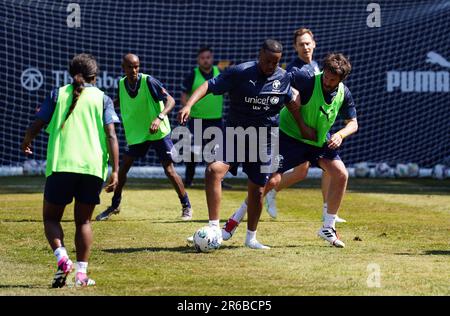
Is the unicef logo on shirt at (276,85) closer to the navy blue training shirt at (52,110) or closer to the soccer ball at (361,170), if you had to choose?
the navy blue training shirt at (52,110)

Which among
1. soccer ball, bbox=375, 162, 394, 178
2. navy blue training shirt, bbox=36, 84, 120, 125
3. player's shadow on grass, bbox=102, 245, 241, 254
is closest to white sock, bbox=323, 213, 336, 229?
player's shadow on grass, bbox=102, 245, 241, 254

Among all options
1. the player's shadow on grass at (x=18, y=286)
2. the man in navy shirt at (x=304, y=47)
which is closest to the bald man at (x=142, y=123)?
the man in navy shirt at (x=304, y=47)

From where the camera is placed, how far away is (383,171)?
21719 mm

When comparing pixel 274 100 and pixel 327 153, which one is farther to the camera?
pixel 327 153

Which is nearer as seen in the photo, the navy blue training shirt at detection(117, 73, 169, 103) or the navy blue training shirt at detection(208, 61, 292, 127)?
the navy blue training shirt at detection(208, 61, 292, 127)

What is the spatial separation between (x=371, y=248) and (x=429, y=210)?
15.0 ft

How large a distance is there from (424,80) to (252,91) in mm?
12076

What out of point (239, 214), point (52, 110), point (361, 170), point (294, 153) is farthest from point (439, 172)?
point (52, 110)

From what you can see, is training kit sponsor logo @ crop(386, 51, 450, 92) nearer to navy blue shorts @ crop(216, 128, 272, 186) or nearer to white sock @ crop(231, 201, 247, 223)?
white sock @ crop(231, 201, 247, 223)

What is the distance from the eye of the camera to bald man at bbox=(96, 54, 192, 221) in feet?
44.7

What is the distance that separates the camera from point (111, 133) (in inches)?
320

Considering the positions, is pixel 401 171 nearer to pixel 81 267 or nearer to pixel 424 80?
pixel 424 80

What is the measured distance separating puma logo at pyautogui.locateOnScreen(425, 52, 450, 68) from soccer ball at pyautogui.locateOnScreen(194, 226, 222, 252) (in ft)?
41.0
